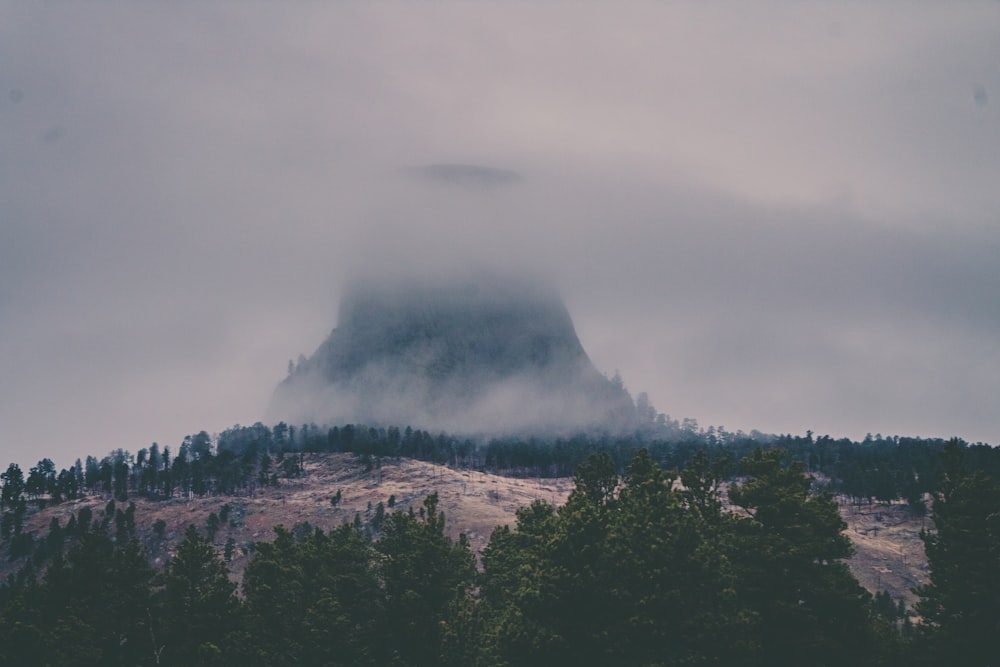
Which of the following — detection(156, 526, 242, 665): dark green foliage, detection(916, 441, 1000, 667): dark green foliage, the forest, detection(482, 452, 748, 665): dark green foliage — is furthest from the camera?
detection(156, 526, 242, 665): dark green foliage

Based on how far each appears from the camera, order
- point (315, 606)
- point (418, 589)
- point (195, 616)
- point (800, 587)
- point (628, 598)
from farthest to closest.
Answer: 1. point (315, 606)
2. point (195, 616)
3. point (418, 589)
4. point (800, 587)
5. point (628, 598)

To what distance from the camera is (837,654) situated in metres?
54.2

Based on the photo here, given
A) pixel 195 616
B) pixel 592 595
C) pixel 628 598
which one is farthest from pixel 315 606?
pixel 628 598

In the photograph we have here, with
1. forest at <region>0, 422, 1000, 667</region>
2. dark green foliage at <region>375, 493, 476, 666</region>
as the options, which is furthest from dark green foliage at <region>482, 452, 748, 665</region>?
dark green foliage at <region>375, 493, 476, 666</region>

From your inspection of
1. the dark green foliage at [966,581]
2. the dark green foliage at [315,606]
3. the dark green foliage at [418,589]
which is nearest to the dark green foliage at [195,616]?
the dark green foliage at [315,606]

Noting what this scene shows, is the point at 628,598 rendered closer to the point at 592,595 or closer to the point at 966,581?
the point at 592,595

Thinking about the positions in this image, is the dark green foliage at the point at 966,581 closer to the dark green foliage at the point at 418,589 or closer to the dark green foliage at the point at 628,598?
the dark green foliage at the point at 628,598

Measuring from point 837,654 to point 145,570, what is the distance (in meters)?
55.1

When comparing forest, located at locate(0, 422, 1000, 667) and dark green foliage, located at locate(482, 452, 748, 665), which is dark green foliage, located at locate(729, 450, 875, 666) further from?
dark green foliage, located at locate(482, 452, 748, 665)

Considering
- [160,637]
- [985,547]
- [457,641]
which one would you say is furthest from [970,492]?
[160,637]

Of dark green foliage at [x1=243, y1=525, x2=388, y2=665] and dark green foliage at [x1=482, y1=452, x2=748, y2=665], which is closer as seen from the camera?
dark green foliage at [x1=482, y1=452, x2=748, y2=665]

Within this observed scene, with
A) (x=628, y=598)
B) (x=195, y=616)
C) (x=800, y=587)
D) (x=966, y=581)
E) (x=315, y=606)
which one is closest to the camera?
(x=628, y=598)

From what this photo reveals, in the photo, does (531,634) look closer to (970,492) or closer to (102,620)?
(970,492)

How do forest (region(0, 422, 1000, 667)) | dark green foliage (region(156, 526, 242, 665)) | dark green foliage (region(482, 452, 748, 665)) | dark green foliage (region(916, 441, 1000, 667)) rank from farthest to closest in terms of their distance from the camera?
dark green foliage (region(156, 526, 242, 665))
dark green foliage (region(916, 441, 1000, 667))
forest (region(0, 422, 1000, 667))
dark green foliage (region(482, 452, 748, 665))
